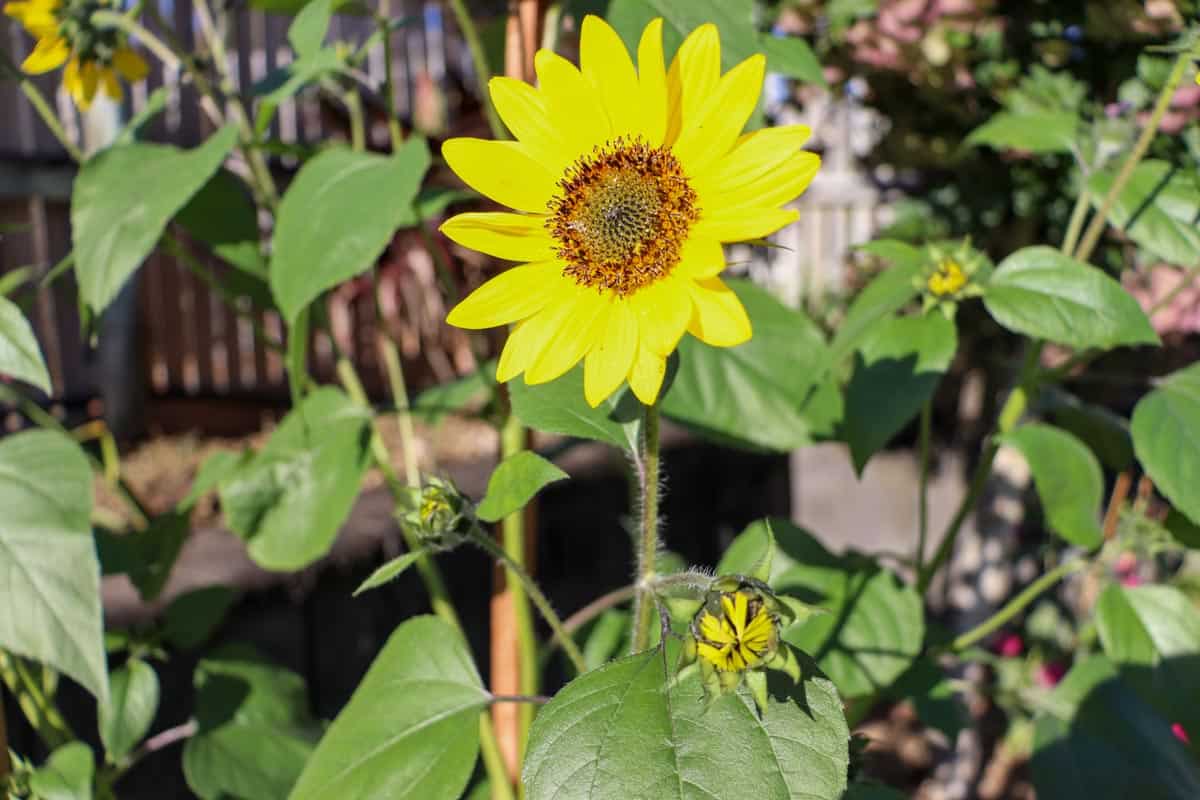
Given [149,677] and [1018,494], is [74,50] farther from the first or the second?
[1018,494]

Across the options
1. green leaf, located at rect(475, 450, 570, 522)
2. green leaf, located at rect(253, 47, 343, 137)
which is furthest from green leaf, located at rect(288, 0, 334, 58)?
green leaf, located at rect(475, 450, 570, 522)

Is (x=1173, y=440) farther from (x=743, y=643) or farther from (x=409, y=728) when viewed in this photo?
(x=409, y=728)

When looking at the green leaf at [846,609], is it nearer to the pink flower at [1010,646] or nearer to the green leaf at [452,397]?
the green leaf at [452,397]

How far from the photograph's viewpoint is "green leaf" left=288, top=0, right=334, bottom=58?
663 millimetres

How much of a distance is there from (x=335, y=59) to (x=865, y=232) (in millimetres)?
2040

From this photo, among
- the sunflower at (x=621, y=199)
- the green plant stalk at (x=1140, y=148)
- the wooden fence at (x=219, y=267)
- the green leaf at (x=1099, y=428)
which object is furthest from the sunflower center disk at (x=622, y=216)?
the wooden fence at (x=219, y=267)

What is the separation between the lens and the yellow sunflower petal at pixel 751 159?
0.43m

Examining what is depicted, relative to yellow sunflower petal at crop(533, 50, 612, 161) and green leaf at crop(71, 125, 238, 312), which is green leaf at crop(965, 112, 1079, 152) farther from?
green leaf at crop(71, 125, 238, 312)

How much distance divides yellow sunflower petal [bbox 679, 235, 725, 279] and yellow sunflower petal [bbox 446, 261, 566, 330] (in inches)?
2.4

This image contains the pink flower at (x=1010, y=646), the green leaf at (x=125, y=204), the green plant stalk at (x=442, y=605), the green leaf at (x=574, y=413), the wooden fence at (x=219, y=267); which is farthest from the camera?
the wooden fence at (x=219, y=267)

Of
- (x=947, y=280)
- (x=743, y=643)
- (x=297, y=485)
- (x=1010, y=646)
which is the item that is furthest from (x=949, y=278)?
(x=1010, y=646)

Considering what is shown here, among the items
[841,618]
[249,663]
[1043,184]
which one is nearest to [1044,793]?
[841,618]

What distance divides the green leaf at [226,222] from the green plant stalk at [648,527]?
1.38 feet

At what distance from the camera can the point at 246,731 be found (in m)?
0.79
